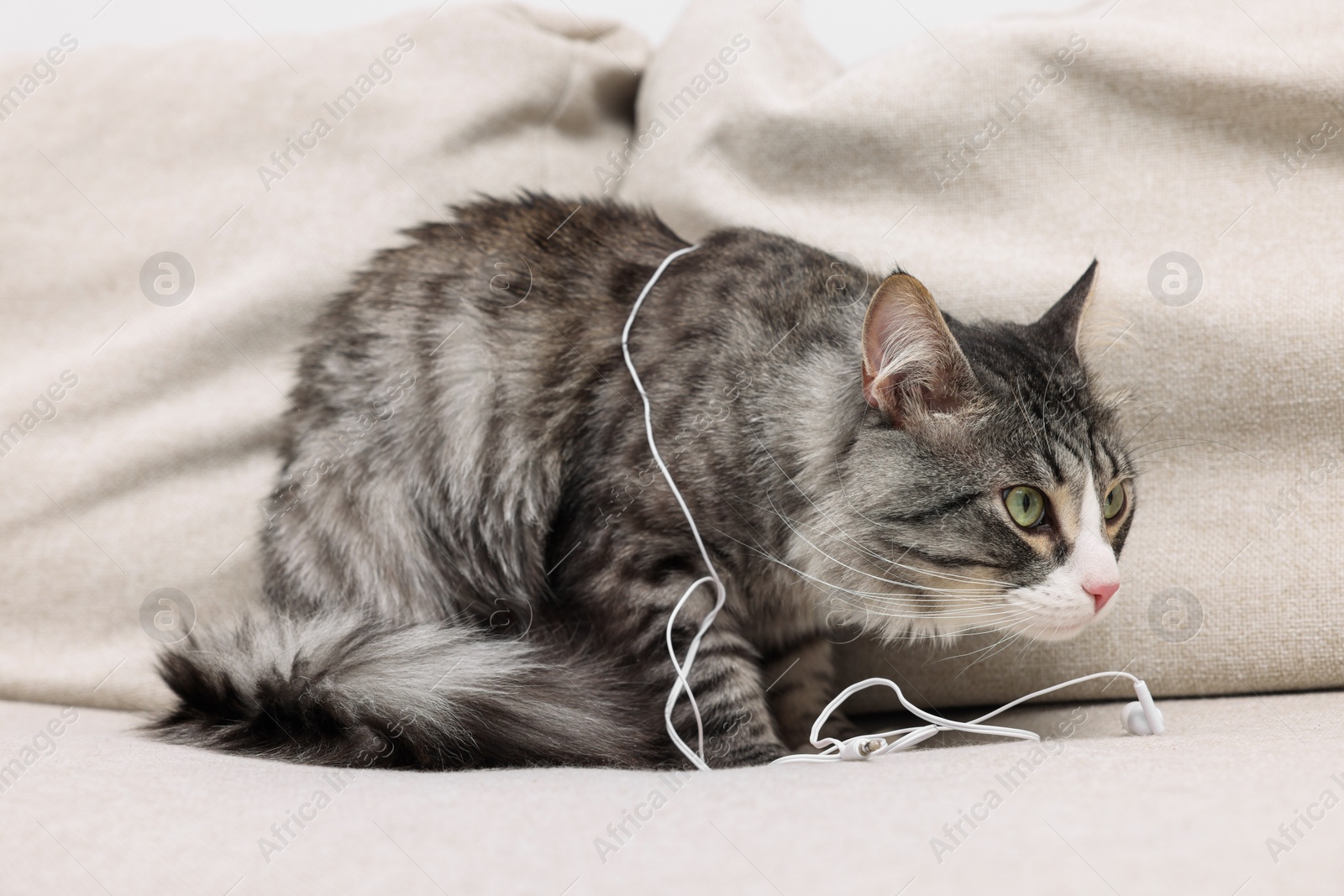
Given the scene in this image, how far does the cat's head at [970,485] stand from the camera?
1.23m

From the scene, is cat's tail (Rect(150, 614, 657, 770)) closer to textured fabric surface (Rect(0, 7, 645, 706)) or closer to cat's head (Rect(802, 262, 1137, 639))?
cat's head (Rect(802, 262, 1137, 639))

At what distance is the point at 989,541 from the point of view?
4.07 feet

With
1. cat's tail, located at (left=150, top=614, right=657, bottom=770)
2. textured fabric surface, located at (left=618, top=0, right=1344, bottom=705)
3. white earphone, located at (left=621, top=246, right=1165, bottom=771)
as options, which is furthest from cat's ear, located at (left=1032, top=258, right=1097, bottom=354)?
cat's tail, located at (left=150, top=614, right=657, bottom=770)

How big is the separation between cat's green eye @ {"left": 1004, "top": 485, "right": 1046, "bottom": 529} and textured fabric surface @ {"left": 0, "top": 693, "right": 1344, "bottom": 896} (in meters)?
0.29

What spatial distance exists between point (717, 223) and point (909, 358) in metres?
0.71

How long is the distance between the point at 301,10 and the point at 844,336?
67.7 inches

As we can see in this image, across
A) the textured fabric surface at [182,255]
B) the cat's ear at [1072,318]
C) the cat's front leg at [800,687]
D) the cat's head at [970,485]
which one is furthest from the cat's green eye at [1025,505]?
the textured fabric surface at [182,255]

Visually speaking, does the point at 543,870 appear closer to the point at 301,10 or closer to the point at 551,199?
the point at 551,199

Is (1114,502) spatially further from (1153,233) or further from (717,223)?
(717,223)

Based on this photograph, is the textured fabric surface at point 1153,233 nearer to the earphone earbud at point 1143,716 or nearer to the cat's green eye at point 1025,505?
the earphone earbud at point 1143,716

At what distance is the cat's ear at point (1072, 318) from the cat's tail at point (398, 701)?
0.80 m

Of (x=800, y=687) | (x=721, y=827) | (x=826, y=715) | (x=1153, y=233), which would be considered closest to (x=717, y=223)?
(x=1153, y=233)

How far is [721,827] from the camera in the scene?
2.91 feet

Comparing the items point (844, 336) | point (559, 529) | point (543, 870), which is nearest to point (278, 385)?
point (559, 529)
